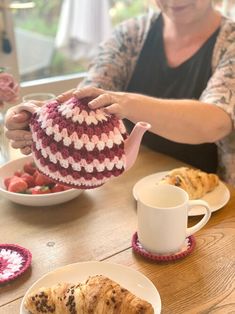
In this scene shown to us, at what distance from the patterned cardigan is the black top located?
0.02 metres

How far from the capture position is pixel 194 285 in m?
0.64

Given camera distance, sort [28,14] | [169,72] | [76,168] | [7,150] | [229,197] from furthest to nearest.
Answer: [28,14], [169,72], [7,150], [229,197], [76,168]

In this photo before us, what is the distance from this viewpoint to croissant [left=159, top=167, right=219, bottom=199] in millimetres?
853

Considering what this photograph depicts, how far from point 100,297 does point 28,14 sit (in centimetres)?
150

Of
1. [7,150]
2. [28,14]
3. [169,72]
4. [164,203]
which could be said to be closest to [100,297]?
[164,203]

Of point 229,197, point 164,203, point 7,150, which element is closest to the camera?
point 164,203

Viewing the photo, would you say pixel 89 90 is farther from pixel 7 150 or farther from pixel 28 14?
pixel 28 14

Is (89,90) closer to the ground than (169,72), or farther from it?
farther from it

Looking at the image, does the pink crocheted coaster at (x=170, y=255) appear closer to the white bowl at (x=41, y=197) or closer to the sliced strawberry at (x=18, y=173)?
the white bowl at (x=41, y=197)

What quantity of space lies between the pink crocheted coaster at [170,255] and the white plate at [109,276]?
2.4 inches

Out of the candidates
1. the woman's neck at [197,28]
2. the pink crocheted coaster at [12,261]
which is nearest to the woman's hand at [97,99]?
the pink crocheted coaster at [12,261]

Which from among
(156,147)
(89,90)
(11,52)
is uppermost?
(89,90)

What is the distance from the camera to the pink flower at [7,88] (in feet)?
3.13

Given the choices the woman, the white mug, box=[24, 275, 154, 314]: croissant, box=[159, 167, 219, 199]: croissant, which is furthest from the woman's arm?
→ box=[24, 275, 154, 314]: croissant
